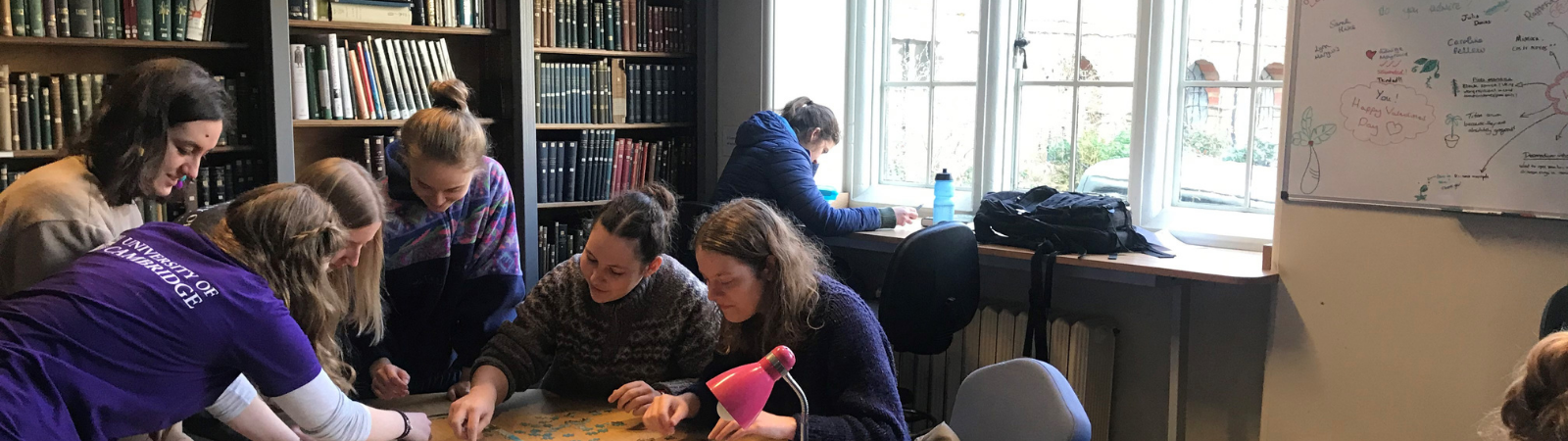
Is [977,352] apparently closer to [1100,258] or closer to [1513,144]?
[1100,258]

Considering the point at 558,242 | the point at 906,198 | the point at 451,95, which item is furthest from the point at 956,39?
the point at 451,95

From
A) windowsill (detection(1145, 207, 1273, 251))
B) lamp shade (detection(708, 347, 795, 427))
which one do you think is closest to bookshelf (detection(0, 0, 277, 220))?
lamp shade (detection(708, 347, 795, 427))

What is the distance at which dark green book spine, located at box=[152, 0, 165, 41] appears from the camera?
306 cm

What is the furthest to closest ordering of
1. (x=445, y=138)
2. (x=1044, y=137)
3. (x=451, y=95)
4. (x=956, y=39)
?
(x=956, y=39)
(x=1044, y=137)
(x=451, y=95)
(x=445, y=138)

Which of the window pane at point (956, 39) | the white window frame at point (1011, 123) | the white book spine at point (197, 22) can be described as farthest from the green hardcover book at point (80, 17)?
the window pane at point (956, 39)

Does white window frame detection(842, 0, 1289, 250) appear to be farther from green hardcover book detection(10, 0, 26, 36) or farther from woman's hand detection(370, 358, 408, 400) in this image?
green hardcover book detection(10, 0, 26, 36)

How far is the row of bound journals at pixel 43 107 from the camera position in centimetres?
293

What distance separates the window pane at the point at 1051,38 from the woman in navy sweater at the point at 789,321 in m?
2.06

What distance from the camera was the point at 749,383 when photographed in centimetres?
125

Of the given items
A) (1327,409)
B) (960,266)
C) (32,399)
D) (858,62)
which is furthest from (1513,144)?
(32,399)

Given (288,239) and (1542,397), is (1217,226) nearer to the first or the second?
(1542,397)

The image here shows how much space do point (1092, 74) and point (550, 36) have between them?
189 centimetres

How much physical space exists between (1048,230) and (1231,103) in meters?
0.74

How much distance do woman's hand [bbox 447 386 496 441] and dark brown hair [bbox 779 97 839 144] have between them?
6.22 ft
